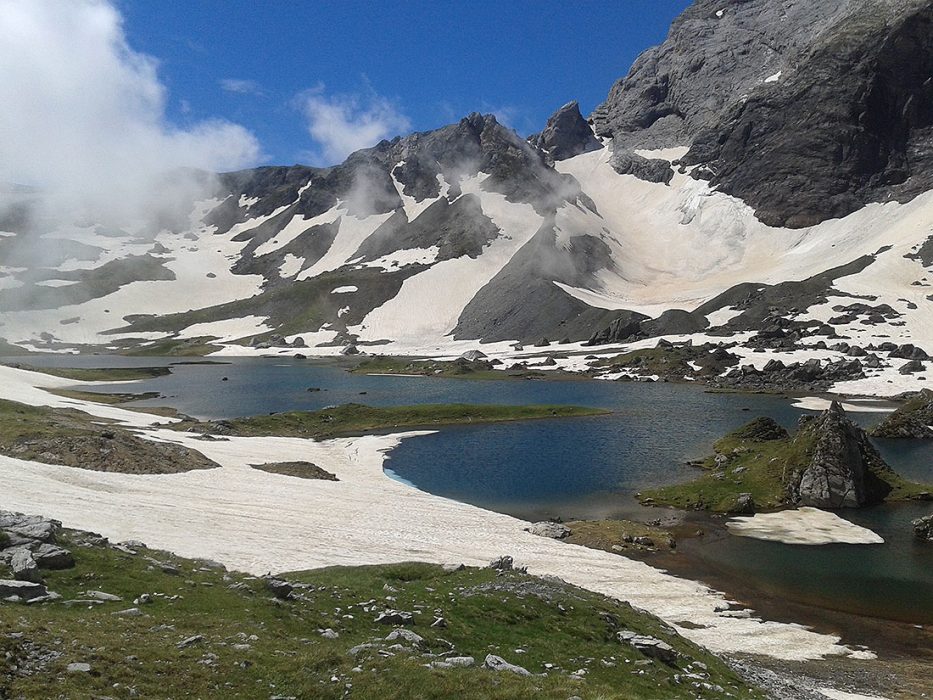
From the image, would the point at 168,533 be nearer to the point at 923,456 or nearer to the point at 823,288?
the point at 923,456

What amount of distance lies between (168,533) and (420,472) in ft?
110

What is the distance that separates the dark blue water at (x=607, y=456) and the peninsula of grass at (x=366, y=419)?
4525 millimetres

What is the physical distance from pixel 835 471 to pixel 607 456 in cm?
2269

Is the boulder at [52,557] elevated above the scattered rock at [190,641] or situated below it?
above

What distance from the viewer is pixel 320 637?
703 inches

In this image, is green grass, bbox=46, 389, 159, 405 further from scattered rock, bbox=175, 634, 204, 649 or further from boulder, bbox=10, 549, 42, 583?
scattered rock, bbox=175, 634, 204, 649

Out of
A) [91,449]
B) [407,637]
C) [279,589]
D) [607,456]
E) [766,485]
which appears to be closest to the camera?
[407,637]

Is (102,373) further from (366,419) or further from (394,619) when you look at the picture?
(394,619)

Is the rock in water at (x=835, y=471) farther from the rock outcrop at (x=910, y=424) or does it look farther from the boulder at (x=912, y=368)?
the boulder at (x=912, y=368)

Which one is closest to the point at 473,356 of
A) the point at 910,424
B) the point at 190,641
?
the point at 910,424

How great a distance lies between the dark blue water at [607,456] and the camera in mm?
35844

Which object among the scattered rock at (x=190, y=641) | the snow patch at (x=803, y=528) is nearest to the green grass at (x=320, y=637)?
the scattered rock at (x=190, y=641)

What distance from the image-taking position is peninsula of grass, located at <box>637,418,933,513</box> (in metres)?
48.1

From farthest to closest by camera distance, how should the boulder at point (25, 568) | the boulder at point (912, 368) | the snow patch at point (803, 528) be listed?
the boulder at point (912, 368), the snow patch at point (803, 528), the boulder at point (25, 568)
